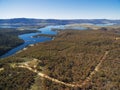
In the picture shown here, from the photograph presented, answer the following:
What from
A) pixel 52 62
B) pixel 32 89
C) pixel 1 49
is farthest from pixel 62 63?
pixel 1 49

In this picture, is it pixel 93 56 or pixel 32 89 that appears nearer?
pixel 32 89

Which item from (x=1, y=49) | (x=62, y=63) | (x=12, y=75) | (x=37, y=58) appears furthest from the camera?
(x=1, y=49)

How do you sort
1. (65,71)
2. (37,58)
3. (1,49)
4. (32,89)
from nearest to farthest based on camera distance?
1. (32,89)
2. (65,71)
3. (37,58)
4. (1,49)

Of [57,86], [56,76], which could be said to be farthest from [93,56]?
[57,86]

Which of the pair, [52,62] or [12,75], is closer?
[12,75]

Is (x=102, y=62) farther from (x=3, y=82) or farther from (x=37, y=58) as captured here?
(x=3, y=82)

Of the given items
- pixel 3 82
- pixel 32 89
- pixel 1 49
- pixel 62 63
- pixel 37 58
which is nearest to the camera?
pixel 32 89

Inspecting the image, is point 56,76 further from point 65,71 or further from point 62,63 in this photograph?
point 62,63

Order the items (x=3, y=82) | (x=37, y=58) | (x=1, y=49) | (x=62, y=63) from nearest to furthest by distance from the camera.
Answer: (x=3, y=82), (x=62, y=63), (x=37, y=58), (x=1, y=49)

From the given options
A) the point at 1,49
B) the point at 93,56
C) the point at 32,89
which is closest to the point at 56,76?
the point at 32,89
